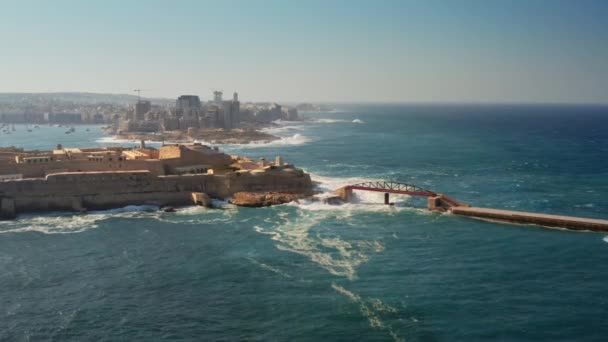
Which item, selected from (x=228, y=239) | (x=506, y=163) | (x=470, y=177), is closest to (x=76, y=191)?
(x=228, y=239)

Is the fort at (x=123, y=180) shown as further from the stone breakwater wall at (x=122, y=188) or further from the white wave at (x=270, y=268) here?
the white wave at (x=270, y=268)

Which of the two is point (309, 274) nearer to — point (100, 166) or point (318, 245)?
point (318, 245)

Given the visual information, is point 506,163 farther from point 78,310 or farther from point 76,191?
point 78,310

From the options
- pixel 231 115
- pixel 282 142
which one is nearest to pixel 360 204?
pixel 282 142

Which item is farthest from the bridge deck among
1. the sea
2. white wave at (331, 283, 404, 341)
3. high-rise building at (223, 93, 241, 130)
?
high-rise building at (223, 93, 241, 130)

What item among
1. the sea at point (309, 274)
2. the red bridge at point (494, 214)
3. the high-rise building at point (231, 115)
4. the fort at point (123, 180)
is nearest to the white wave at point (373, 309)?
the sea at point (309, 274)

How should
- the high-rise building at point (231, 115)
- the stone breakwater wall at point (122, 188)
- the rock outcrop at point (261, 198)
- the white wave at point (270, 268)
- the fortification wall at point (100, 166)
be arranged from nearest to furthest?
the white wave at point (270, 268)
the stone breakwater wall at point (122, 188)
the rock outcrop at point (261, 198)
the fortification wall at point (100, 166)
the high-rise building at point (231, 115)
